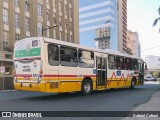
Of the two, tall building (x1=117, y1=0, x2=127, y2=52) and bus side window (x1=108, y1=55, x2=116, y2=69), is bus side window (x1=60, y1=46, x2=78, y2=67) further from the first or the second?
tall building (x1=117, y1=0, x2=127, y2=52)

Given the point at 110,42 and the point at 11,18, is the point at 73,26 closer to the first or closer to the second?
the point at 11,18

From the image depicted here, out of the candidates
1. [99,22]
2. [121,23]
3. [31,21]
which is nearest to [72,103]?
[31,21]

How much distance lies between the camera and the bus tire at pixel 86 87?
19.1 metres

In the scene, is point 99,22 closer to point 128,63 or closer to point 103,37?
point 103,37

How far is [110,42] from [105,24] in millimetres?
8486

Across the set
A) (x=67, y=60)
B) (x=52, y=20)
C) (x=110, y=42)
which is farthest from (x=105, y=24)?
(x=67, y=60)

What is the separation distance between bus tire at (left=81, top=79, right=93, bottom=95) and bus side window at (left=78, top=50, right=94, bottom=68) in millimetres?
961

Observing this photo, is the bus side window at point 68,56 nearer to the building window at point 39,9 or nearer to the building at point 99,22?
the building window at point 39,9

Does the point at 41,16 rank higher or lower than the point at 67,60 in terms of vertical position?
higher

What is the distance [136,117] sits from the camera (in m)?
10.3

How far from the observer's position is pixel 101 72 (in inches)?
830

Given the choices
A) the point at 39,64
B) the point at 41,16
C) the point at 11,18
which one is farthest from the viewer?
the point at 41,16

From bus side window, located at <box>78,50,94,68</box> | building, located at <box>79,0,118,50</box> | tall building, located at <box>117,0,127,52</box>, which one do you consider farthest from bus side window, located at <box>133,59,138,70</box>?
tall building, located at <box>117,0,127,52</box>

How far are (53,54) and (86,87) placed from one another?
12.8 feet
